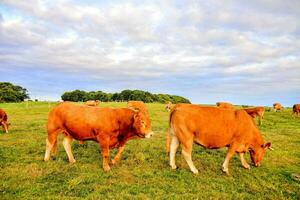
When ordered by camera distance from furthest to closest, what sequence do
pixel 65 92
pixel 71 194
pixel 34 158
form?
pixel 65 92 < pixel 34 158 < pixel 71 194

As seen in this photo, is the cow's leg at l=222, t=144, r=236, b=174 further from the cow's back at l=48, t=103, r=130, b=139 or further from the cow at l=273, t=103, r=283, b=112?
the cow at l=273, t=103, r=283, b=112

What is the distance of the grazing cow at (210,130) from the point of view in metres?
10.3

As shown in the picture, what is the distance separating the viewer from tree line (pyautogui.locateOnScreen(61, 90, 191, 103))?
311 ft

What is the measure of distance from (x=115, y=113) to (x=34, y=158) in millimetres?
3684

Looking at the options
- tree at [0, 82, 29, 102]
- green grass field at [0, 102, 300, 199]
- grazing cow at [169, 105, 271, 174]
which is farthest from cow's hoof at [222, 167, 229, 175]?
tree at [0, 82, 29, 102]

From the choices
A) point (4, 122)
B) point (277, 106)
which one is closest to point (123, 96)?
point (277, 106)

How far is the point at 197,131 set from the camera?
10.4m

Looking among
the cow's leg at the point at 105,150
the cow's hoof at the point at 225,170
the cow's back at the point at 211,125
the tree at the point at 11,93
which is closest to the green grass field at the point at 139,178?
the cow's hoof at the point at 225,170

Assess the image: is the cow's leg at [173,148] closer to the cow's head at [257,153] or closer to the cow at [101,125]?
the cow at [101,125]

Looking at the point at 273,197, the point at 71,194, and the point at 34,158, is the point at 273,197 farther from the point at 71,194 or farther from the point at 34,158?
the point at 34,158

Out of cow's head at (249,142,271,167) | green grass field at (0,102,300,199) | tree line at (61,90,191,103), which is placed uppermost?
tree line at (61,90,191,103)

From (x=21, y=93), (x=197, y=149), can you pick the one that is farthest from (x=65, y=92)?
(x=197, y=149)

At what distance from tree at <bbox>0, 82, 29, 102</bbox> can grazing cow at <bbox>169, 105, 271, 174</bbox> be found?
89355mm

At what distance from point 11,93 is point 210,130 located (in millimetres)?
95053
